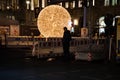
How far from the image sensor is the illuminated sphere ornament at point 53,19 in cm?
3028

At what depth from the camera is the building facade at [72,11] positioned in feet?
180

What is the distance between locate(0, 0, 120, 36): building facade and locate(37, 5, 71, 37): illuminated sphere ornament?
14087mm

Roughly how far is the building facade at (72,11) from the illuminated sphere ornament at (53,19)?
46.2 feet

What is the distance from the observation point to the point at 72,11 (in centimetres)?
6731

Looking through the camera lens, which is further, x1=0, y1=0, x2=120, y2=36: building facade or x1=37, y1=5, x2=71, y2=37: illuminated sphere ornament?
x1=0, y1=0, x2=120, y2=36: building facade

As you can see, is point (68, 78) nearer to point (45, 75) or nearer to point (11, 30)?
point (45, 75)

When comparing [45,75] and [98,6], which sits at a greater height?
[98,6]

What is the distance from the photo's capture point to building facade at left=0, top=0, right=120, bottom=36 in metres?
54.8

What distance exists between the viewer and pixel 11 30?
131 ft

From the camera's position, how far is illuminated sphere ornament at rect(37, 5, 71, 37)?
99.3 feet

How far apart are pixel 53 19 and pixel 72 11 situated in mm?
36979

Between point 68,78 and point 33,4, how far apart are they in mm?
61219

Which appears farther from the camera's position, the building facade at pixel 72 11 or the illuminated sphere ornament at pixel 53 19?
the building facade at pixel 72 11

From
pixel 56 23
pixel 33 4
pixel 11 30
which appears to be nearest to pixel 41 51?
pixel 56 23
